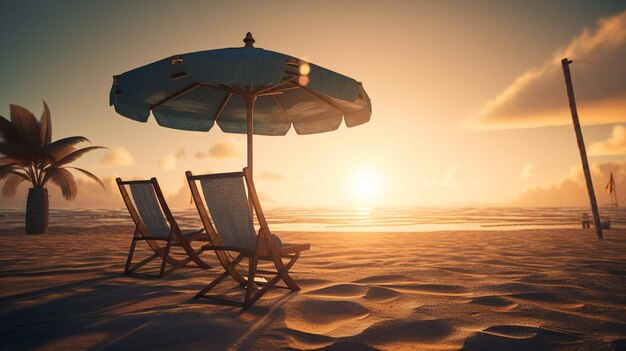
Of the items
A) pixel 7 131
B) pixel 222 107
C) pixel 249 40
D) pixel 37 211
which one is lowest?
pixel 37 211

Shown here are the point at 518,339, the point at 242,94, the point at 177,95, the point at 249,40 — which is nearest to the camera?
the point at 518,339

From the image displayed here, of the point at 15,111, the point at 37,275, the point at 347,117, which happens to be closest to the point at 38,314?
the point at 37,275

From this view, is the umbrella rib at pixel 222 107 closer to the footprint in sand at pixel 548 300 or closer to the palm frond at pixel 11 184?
the footprint in sand at pixel 548 300

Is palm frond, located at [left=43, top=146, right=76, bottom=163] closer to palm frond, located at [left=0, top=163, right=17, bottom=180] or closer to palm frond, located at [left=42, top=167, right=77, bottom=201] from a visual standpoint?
palm frond, located at [left=42, top=167, right=77, bottom=201]

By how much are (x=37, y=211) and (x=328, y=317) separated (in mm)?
12124

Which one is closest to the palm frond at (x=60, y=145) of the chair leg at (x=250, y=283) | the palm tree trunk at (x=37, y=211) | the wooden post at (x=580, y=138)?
the palm tree trunk at (x=37, y=211)

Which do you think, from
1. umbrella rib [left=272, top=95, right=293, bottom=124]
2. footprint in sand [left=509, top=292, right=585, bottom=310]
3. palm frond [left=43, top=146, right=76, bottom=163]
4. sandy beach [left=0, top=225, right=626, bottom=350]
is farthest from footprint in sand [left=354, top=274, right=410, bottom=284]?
palm frond [left=43, top=146, right=76, bottom=163]

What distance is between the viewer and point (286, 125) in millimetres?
6551

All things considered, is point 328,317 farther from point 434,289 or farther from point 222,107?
point 222,107

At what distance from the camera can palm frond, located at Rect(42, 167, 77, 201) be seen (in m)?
12.4

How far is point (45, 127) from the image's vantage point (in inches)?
489

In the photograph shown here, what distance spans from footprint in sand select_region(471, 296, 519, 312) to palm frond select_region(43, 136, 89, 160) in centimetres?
1351

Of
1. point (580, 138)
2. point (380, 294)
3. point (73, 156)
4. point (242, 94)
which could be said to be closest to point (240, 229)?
point (380, 294)

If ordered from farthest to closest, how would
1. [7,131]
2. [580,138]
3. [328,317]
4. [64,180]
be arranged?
[64,180] < [7,131] < [580,138] < [328,317]
